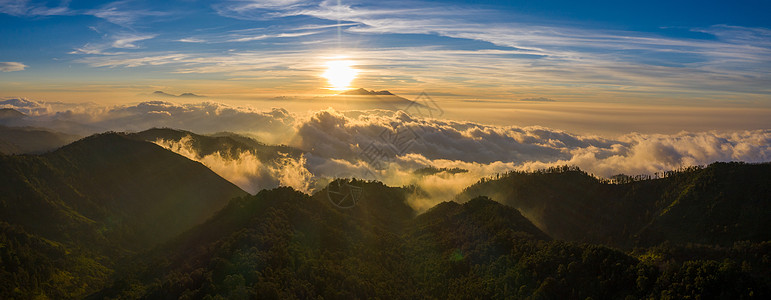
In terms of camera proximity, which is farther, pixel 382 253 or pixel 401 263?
pixel 382 253

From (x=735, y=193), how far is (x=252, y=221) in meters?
211

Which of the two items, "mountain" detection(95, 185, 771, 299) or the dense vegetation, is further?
the dense vegetation

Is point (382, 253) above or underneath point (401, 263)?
above

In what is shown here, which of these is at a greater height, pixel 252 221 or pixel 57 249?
pixel 252 221

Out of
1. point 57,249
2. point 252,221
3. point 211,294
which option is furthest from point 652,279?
point 57,249

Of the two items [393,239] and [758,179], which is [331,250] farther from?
[758,179]

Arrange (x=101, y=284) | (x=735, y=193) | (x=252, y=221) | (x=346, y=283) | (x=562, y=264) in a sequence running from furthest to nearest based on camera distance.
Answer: (x=735, y=193), (x=101, y=284), (x=252, y=221), (x=346, y=283), (x=562, y=264)

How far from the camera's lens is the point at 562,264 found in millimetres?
106688

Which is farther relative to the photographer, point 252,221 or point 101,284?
point 101,284

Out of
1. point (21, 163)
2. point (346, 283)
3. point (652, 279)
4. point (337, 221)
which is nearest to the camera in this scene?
point (652, 279)

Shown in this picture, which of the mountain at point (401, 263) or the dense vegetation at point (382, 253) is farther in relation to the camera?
the dense vegetation at point (382, 253)

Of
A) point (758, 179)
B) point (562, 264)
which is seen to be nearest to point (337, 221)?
point (562, 264)

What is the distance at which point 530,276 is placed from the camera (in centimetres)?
11100

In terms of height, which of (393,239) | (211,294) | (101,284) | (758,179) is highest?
(758,179)
